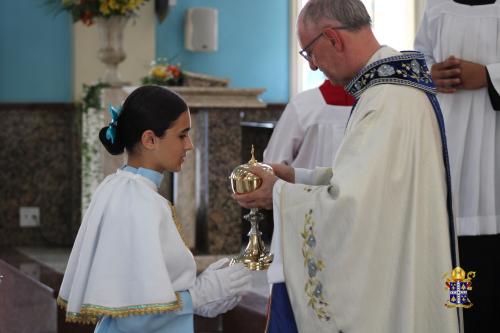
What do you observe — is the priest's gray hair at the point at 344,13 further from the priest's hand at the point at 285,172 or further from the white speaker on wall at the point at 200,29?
the white speaker on wall at the point at 200,29

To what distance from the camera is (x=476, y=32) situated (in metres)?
3.79

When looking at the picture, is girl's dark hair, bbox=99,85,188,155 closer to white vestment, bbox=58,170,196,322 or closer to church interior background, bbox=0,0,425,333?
white vestment, bbox=58,170,196,322

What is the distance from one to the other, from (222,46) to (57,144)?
2225 millimetres

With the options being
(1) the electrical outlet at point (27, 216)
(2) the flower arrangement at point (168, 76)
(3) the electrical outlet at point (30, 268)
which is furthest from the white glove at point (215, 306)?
(1) the electrical outlet at point (27, 216)

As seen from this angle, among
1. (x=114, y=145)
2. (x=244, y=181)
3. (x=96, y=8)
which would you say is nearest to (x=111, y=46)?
(x=96, y=8)

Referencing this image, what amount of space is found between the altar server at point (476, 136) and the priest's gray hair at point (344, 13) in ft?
2.92

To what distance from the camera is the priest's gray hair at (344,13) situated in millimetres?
2881

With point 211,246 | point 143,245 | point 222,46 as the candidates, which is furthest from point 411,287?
point 222,46

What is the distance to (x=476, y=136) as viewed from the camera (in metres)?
3.73

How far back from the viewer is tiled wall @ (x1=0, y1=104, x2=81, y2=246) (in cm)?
894

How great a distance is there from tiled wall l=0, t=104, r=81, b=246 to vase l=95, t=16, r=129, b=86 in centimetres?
79

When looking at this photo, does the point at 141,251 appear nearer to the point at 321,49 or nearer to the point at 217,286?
the point at 217,286

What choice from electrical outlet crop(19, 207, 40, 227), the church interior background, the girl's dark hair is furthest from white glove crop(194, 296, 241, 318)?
electrical outlet crop(19, 207, 40, 227)

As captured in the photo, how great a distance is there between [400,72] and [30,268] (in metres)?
4.75
